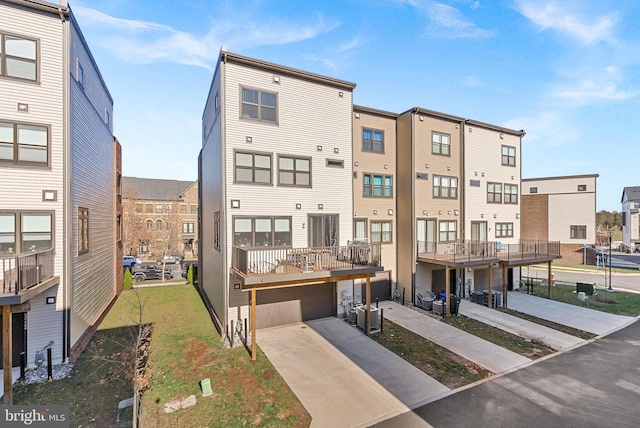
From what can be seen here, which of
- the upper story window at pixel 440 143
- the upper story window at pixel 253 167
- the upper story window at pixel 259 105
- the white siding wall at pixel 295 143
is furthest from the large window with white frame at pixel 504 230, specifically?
the upper story window at pixel 259 105

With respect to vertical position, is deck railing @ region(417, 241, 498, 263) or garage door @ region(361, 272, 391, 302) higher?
deck railing @ region(417, 241, 498, 263)

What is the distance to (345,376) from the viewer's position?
29.6 feet

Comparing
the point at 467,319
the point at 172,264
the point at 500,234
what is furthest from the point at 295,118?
the point at 172,264

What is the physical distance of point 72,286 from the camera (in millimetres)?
10039

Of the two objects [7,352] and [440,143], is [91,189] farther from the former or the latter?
[440,143]

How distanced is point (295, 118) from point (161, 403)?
1122 cm

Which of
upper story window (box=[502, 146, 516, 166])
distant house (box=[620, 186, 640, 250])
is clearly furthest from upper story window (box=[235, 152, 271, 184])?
distant house (box=[620, 186, 640, 250])

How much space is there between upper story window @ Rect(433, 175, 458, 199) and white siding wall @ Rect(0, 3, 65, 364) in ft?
58.3

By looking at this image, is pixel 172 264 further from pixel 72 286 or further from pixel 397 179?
pixel 397 179

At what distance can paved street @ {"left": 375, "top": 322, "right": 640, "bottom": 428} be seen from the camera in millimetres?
7082

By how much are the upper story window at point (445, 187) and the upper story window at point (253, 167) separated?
10.7 m

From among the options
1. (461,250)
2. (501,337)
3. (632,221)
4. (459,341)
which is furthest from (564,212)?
(632,221)

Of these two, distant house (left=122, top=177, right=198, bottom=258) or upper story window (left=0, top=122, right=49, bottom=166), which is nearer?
upper story window (left=0, top=122, right=49, bottom=166)

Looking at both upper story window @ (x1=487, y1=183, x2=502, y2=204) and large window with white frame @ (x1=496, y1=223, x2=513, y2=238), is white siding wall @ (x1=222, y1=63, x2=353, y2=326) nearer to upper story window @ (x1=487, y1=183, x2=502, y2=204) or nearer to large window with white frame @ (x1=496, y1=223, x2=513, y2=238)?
upper story window @ (x1=487, y1=183, x2=502, y2=204)
